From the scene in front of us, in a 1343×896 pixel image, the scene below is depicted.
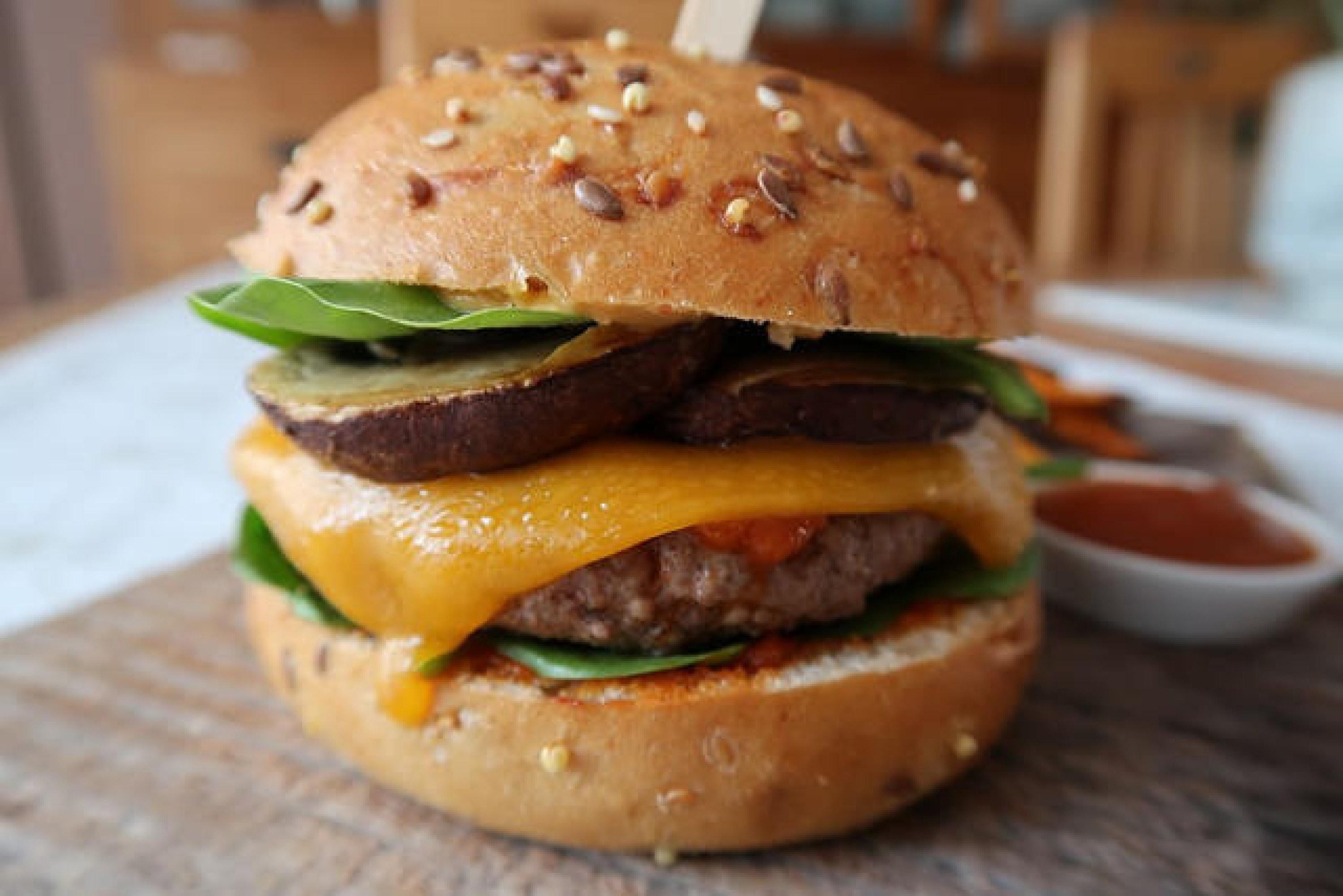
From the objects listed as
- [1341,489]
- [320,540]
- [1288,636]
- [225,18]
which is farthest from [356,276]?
[225,18]

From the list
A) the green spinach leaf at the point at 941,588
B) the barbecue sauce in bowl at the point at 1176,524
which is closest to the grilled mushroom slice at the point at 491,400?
the green spinach leaf at the point at 941,588

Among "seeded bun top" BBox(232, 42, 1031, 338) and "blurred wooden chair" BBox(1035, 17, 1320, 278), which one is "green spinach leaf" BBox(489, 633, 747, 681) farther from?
"blurred wooden chair" BBox(1035, 17, 1320, 278)

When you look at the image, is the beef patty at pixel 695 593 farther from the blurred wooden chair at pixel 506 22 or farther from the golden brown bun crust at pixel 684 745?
the blurred wooden chair at pixel 506 22

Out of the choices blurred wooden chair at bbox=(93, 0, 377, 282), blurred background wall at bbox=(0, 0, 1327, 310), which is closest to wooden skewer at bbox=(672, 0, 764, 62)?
blurred background wall at bbox=(0, 0, 1327, 310)

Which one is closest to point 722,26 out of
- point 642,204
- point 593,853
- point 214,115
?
point 642,204

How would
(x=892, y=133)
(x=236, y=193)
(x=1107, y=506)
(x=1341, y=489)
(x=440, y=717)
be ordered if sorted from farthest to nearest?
(x=236, y=193)
(x=1341, y=489)
(x=1107, y=506)
(x=892, y=133)
(x=440, y=717)

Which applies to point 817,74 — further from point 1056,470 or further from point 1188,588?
point 1188,588

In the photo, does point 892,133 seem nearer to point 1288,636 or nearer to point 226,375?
point 1288,636
